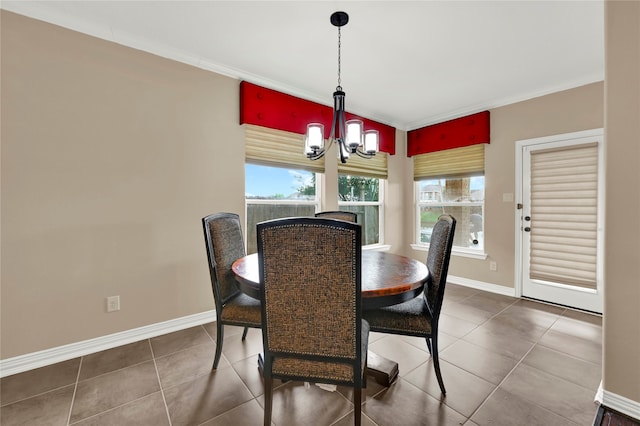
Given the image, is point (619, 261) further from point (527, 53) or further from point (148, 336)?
point (148, 336)

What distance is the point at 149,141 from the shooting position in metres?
2.29

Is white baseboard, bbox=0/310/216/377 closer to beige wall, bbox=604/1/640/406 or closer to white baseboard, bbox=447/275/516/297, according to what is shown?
beige wall, bbox=604/1/640/406

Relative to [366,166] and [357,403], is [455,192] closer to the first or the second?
[366,166]

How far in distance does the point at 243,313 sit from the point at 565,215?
349cm

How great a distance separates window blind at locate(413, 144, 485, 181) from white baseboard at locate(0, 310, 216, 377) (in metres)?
3.51

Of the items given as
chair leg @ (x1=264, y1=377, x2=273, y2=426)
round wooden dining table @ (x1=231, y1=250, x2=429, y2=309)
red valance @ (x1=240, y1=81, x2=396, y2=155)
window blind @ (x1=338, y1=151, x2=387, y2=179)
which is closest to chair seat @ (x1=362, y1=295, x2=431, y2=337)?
round wooden dining table @ (x1=231, y1=250, x2=429, y2=309)

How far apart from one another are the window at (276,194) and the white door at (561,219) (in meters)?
2.55

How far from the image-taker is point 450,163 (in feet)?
12.8

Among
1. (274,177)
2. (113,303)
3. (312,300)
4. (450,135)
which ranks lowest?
(113,303)

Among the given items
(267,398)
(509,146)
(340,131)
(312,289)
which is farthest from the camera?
(509,146)

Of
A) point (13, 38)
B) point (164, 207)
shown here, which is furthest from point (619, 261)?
point (13, 38)

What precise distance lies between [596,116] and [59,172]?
15.8ft

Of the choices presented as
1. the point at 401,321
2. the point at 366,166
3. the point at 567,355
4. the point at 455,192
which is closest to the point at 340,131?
the point at 401,321

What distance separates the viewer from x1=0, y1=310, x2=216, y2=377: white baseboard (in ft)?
5.93
